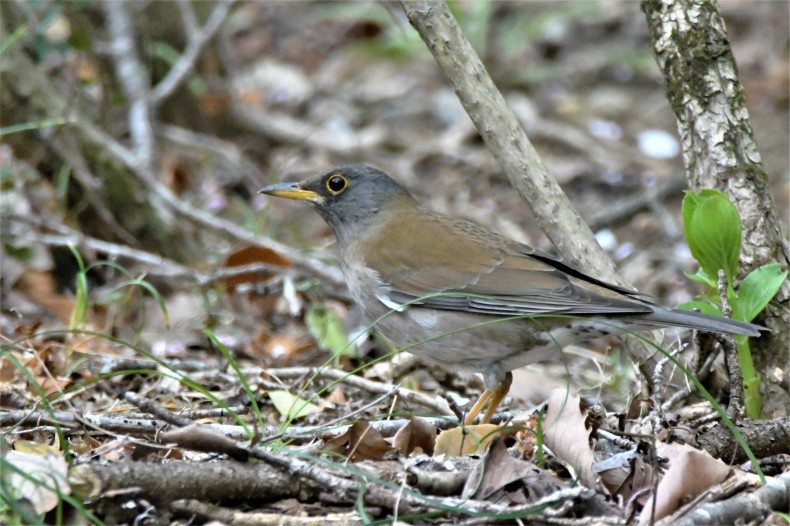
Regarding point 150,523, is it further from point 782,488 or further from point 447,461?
point 782,488

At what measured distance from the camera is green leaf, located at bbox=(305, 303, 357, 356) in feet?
21.2

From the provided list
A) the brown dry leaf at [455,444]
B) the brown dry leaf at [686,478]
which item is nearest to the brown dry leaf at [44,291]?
the brown dry leaf at [455,444]

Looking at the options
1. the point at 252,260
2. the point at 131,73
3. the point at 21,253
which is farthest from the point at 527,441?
the point at 131,73

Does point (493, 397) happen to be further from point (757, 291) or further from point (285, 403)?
point (757, 291)

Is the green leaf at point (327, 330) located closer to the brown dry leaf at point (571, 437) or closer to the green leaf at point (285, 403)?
the green leaf at point (285, 403)

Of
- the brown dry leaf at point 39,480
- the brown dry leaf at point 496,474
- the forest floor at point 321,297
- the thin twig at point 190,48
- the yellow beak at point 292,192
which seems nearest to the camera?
the brown dry leaf at point 39,480

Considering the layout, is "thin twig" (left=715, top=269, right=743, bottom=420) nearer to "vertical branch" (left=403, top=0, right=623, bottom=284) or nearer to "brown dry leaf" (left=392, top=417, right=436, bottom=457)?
"vertical branch" (left=403, top=0, right=623, bottom=284)

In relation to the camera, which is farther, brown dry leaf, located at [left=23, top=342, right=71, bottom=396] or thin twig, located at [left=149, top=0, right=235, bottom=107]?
thin twig, located at [left=149, top=0, right=235, bottom=107]

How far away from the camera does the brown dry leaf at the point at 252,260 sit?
7.22 m

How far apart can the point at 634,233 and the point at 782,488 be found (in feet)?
19.7

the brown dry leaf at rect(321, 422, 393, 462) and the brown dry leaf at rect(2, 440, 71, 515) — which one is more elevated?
the brown dry leaf at rect(321, 422, 393, 462)

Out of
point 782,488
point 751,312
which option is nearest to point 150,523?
point 782,488

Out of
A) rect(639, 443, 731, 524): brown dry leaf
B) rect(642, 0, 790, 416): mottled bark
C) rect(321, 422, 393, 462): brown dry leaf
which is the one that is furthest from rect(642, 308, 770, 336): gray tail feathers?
rect(321, 422, 393, 462): brown dry leaf

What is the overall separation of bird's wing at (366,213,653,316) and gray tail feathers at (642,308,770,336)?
16cm
